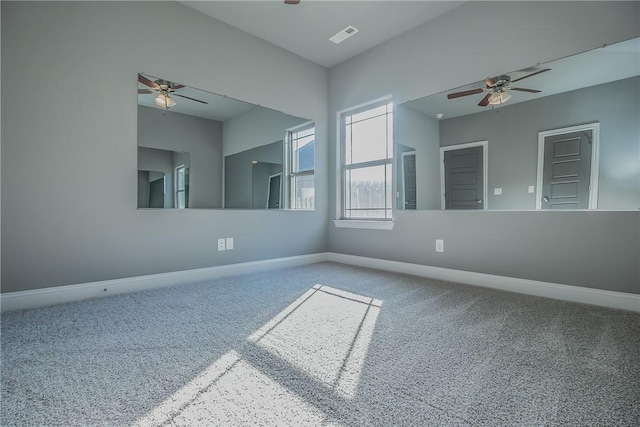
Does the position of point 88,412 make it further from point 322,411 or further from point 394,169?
point 394,169

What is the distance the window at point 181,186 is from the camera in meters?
2.63

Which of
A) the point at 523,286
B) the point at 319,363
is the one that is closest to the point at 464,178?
the point at 523,286

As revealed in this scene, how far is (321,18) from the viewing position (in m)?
2.88

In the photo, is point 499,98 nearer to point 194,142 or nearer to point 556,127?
point 556,127

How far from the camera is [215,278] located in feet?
9.37

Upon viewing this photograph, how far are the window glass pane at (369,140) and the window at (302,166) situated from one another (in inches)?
20.9

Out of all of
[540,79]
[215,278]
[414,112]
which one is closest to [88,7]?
[215,278]

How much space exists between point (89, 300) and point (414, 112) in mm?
3330

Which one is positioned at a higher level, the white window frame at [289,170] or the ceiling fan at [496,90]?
the ceiling fan at [496,90]

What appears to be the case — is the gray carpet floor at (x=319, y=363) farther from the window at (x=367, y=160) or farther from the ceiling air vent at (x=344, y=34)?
the ceiling air vent at (x=344, y=34)

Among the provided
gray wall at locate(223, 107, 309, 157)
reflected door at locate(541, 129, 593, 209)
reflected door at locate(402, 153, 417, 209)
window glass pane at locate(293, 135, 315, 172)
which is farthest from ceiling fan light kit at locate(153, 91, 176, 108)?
reflected door at locate(541, 129, 593, 209)

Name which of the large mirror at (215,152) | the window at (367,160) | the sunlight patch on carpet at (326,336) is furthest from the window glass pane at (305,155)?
the sunlight patch on carpet at (326,336)

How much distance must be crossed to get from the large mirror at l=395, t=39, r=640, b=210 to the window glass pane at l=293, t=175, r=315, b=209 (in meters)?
1.19

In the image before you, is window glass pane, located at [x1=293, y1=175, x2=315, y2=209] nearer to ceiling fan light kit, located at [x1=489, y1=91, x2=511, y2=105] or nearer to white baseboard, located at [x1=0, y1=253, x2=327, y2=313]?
white baseboard, located at [x1=0, y1=253, x2=327, y2=313]
